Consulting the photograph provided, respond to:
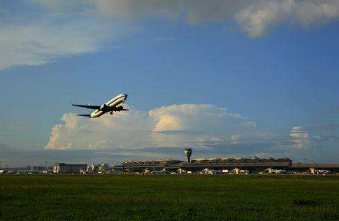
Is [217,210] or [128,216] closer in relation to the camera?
[128,216]

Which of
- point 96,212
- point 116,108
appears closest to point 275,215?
point 96,212

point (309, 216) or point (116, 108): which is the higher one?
point (116, 108)

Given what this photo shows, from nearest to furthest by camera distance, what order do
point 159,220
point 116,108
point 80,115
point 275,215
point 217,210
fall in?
1. point 159,220
2. point 275,215
3. point 217,210
4. point 116,108
5. point 80,115

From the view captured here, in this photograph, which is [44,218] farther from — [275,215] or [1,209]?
[275,215]

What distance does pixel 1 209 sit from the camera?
3806cm

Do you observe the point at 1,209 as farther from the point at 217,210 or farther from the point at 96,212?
the point at 217,210

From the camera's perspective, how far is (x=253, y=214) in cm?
3459

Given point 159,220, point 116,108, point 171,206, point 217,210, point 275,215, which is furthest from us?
point 116,108

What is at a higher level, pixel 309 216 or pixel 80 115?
pixel 80 115

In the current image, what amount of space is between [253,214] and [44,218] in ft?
53.9

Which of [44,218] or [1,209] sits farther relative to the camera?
[1,209]

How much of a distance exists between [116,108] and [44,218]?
7550 centimetres

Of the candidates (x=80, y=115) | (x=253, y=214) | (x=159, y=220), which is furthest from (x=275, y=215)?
(x=80, y=115)

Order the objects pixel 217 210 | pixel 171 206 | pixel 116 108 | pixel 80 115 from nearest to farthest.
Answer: pixel 217 210 < pixel 171 206 < pixel 116 108 < pixel 80 115
